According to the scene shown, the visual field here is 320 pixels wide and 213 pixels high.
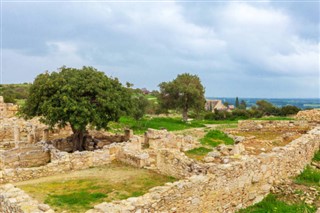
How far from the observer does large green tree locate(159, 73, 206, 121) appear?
3488cm

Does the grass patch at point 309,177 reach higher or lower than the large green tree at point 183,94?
lower

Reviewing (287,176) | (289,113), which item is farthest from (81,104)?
(289,113)

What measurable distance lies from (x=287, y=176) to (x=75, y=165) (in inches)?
348

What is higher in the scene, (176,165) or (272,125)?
(272,125)

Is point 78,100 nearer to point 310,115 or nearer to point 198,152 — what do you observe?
point 198,152

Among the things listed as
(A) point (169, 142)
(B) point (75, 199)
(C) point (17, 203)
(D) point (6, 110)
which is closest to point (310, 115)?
(A) point (169, 142)

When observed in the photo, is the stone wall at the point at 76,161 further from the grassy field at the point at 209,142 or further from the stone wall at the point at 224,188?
the stone wall at the point at 224,188

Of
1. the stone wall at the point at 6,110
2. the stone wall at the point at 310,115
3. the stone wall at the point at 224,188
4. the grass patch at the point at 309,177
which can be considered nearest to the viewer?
the stone wall at the point at 224,188

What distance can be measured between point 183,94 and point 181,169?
78.5ft

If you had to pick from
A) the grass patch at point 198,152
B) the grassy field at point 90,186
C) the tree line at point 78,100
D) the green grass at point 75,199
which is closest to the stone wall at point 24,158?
the tree line at point 78,100

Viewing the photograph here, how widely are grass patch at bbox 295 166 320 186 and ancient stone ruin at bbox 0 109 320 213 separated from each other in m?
0.26

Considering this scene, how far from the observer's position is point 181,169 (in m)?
11.6

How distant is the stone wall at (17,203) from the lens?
7.93m

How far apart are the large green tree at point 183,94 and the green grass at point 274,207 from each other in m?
24.7
